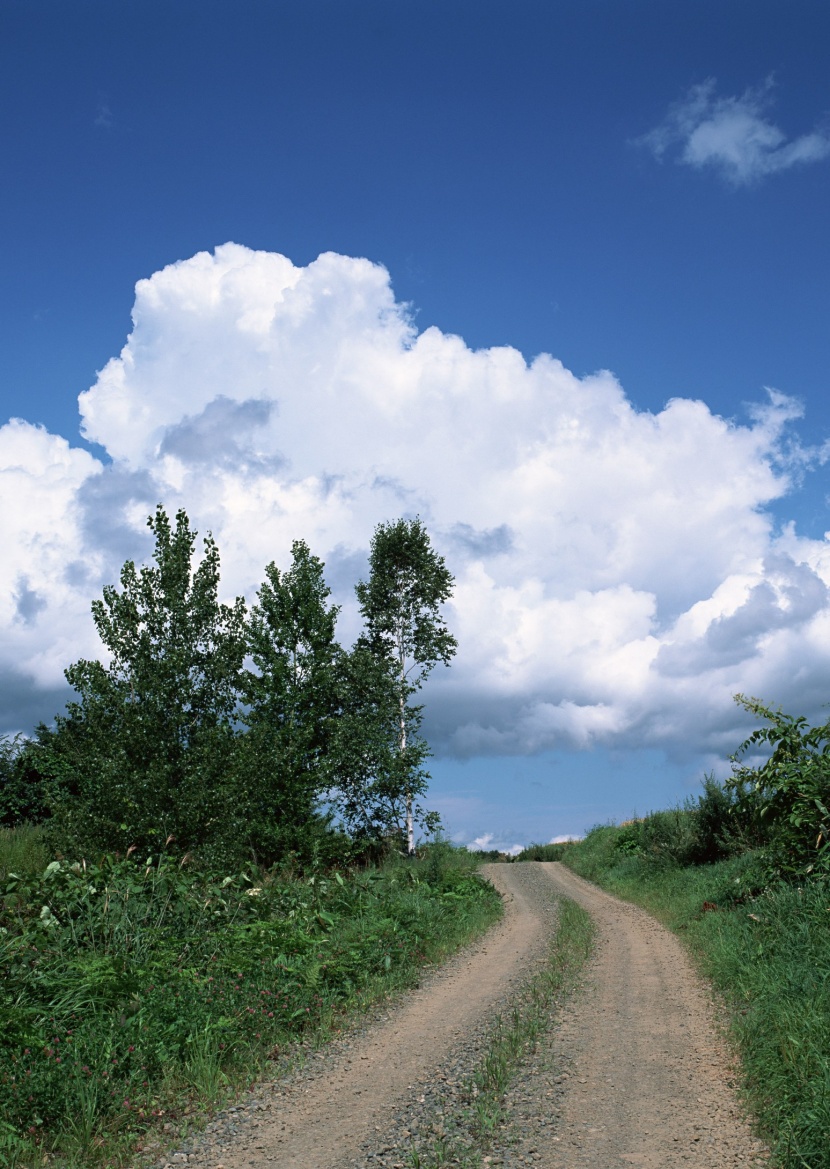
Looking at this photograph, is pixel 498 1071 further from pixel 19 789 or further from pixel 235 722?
pixel 19 789

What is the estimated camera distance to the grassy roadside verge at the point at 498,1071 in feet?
18.9

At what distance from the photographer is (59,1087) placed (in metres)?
6.64

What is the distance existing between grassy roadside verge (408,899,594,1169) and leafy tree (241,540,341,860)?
1375 centimetres

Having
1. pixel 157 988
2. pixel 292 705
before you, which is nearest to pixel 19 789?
pixel 292 705

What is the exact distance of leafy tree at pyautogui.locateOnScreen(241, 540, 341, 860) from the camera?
25.8 m

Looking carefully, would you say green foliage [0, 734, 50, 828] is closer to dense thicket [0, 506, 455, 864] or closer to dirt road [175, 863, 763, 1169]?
dense thicket [0, 506, 455, 864]

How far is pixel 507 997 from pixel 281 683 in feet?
59.8

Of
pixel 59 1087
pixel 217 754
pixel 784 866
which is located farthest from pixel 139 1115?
pixel 217 754

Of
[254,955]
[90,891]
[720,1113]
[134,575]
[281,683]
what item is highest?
[134,575]

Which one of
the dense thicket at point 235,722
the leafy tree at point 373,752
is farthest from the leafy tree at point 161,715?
the leafy tree at point 373,752

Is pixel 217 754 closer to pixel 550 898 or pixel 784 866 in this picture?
pixel 550 898

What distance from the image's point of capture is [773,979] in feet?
30.2

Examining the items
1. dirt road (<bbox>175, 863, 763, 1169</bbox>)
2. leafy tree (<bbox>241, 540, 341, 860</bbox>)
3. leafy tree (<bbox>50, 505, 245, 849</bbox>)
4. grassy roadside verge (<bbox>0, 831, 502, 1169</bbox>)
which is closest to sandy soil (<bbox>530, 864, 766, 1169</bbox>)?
dirt road (<bbox>175, 863, 763, 1169</bbox>)

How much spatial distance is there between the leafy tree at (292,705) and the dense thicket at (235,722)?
5 centimetres
